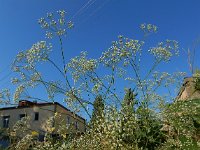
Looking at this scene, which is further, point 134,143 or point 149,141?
point 149,141

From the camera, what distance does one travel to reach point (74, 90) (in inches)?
304

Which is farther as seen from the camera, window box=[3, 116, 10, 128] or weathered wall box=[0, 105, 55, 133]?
window box=[3, 116, 10, 128]

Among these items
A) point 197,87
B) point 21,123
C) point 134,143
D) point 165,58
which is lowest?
point 134,143

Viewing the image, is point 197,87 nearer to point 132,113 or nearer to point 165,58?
point 165,58

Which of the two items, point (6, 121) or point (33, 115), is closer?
point (33, 115)

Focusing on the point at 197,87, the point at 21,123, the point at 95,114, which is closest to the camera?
the point at 95,114

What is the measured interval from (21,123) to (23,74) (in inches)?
143

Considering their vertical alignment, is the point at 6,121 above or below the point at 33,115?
below

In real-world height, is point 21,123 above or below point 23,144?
above

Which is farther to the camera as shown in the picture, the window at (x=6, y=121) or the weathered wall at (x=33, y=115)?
the window at (x=6, y=121)

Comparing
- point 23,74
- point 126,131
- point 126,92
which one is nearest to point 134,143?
point 126,131

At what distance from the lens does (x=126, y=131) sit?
255 inches

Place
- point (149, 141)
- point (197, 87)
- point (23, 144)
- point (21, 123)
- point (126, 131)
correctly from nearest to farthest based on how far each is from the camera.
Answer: point (126, 131) < point (149, 141) < point (23, 144) < point (21, 123) < point (197, 87)

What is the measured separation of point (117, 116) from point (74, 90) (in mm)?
1417
